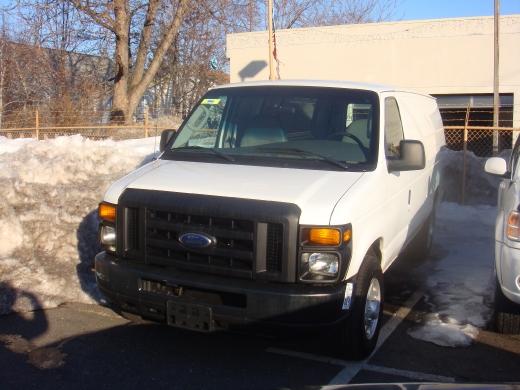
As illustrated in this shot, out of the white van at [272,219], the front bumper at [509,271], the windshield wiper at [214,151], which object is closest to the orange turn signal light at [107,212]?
the white van at [272,219]

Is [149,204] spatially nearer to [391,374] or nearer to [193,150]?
[193,150]

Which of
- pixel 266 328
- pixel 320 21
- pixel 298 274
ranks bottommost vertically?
pixel 266 328

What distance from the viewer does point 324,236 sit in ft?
13.2

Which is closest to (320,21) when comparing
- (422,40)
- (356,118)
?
(422,40)

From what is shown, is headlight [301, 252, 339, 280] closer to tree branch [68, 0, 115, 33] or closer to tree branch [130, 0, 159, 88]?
tree branch [68, 0, 115, 33]

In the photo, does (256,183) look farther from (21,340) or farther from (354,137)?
(21,340)

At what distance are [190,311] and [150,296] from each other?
340mm

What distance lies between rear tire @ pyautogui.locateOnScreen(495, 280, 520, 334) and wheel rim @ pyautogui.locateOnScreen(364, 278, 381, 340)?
1.07 m

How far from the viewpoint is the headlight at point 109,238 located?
15.2 feet

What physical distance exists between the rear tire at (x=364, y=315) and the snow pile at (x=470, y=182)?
718 cm

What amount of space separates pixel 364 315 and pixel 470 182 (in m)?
8.21

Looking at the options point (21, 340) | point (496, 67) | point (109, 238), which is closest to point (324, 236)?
point (109, 238)

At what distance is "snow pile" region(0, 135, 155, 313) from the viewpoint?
20.2ft

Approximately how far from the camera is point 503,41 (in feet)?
67.8
